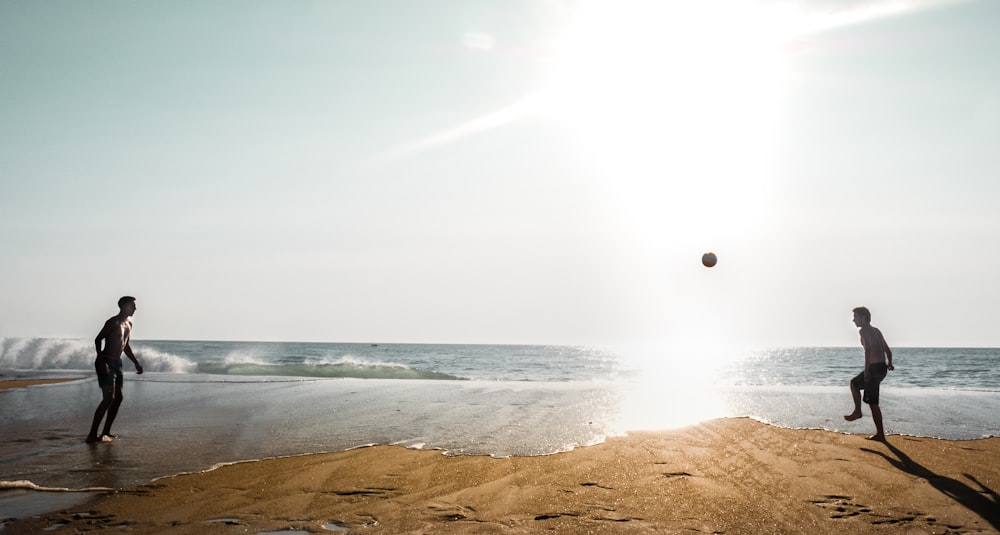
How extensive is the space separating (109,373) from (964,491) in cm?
1168

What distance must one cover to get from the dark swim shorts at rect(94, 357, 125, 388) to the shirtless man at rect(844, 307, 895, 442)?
1199 centimetres

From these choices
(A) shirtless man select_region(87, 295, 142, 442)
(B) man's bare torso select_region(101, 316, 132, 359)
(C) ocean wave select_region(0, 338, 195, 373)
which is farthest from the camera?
(C) ocean wave select_region(0, 338, 195, 373)

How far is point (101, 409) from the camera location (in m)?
9.44

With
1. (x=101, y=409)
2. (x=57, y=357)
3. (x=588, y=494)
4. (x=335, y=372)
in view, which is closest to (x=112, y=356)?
(x=101, y=409)

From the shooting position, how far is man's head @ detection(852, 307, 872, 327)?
9.91 m

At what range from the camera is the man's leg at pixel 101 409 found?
9094 millimetres

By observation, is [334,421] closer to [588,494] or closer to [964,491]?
[588,494]

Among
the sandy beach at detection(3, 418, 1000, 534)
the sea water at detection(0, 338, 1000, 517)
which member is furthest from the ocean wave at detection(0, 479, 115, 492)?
the sandy beach at detection(3, 418, 1000, 534)

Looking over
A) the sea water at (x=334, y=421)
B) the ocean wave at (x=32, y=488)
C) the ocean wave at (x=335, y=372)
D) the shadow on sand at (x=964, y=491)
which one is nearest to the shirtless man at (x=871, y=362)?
the sea water at (x=334, y=421)

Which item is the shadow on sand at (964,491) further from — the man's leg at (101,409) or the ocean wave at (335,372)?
the ocean wave at (335,372)

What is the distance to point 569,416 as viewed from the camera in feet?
39.8

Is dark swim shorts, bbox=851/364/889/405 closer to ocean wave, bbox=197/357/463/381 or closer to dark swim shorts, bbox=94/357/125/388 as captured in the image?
dark swim shorts, bbox=94/357/125/388

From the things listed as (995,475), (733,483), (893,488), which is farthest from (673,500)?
(995,475)

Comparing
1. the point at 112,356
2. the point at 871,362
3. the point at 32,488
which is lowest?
the point at 32,488
